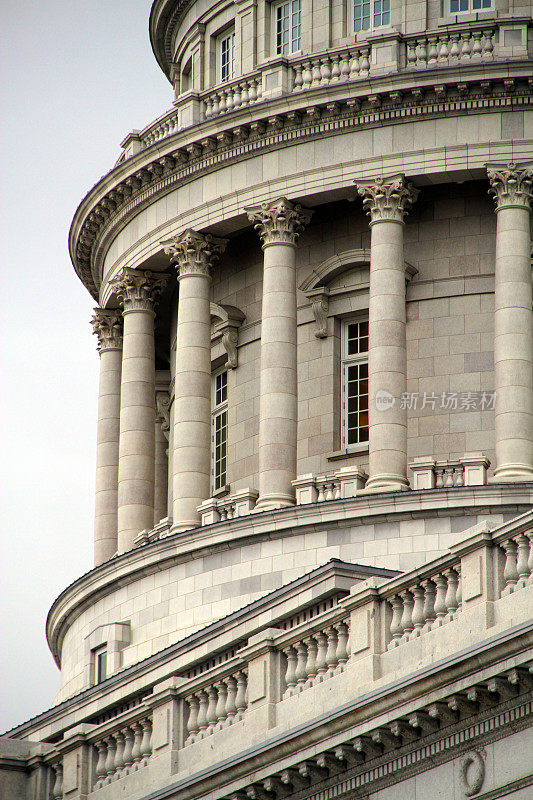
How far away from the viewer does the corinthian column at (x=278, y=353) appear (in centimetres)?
4616

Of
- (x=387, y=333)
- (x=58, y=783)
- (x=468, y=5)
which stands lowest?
(x=58, y=783)

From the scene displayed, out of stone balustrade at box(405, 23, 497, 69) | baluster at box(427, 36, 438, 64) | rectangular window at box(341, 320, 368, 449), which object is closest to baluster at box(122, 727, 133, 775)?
rectangular window at box(341, 320, 368, 449)

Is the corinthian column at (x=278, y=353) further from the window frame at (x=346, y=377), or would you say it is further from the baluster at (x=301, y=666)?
the baluster at (x=301, y=666)

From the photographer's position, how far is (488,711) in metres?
23.8

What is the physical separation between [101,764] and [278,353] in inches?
680

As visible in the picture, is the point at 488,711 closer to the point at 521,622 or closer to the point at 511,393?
the point at 521,622

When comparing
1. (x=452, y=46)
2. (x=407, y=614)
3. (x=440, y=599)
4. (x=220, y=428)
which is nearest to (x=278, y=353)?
(x=220, y=428)

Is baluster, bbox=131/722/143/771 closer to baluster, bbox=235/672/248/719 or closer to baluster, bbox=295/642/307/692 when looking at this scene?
baluster, bbox=235/672/248/719

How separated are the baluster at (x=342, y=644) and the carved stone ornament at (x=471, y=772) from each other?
3336 mm

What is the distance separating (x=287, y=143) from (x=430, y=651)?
81.7ft

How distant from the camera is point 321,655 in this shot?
2770 cm

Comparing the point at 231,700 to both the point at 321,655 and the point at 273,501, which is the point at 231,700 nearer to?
the point at 321,655

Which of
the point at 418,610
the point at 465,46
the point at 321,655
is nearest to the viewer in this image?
the point at 418,610

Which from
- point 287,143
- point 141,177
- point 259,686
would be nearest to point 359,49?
point 287,143
